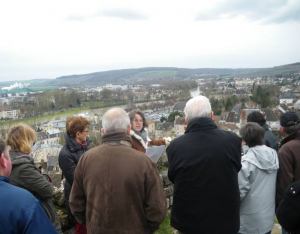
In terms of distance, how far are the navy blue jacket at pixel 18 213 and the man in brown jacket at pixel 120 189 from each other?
62 centimetres

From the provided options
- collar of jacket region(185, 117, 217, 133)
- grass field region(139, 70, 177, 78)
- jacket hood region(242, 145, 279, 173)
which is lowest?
jacket hood region(242, 145, 279, 173)

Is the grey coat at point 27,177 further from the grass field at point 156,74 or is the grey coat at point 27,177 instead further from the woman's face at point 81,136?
the grass field at point 156,74

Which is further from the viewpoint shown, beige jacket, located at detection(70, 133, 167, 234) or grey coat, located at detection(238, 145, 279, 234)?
grey coat, located at detection(238, 145, 279, 234)

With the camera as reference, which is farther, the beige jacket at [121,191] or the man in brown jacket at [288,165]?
the man in brown jacket at [288,165]

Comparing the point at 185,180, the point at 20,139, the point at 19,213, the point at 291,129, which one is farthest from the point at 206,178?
the point at 20,139

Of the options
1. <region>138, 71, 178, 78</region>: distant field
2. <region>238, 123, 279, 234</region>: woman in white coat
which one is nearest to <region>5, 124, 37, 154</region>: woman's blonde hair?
<region>238, 123, 279, 234</region>: woman in white coat

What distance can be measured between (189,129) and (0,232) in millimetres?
1490

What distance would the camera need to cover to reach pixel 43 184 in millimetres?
2174

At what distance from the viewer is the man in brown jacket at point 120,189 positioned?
1.84 meters

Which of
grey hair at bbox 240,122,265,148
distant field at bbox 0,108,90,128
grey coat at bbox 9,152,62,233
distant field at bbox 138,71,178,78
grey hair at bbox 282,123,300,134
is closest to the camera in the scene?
grey coat at bbox 9,152,62,233

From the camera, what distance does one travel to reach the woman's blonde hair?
230 centimetres

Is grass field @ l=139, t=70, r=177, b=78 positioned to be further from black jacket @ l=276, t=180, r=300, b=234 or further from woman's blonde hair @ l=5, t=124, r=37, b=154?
black jacket @ l=276, t=180, r=300, b=234

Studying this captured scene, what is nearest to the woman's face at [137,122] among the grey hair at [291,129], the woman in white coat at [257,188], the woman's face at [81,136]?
the woman's face at [81,136]

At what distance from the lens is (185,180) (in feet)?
6.73
